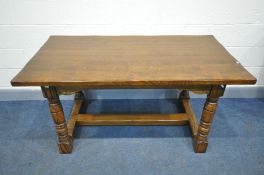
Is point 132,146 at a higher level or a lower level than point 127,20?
lower

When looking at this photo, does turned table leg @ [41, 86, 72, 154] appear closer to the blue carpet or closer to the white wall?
the blue carpet

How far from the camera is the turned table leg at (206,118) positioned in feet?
3.68

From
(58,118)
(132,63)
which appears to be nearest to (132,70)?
(132,63)

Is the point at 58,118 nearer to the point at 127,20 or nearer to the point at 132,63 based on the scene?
the point at 132,63

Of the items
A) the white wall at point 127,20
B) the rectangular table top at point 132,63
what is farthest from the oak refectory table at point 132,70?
the white wall at point 127,20

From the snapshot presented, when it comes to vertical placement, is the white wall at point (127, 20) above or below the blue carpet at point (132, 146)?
above

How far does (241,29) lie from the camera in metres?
1.60

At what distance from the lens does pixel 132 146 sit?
4.79 feet

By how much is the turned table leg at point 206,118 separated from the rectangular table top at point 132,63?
4.6 inches

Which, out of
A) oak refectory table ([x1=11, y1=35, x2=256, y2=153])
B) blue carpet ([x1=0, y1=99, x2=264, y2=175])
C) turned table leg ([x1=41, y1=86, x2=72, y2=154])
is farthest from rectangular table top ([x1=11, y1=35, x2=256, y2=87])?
blue carpet ([x1=0, y1=99, x2=264, y2=175])

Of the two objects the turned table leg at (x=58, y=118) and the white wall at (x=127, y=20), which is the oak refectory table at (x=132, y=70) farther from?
the white wall at (x=127, y=20)

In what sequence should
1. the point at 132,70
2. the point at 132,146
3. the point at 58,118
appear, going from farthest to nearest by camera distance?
1. the point at 132,146
2. the point at 58,118
3. the point at 132,70

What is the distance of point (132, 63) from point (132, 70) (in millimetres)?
81

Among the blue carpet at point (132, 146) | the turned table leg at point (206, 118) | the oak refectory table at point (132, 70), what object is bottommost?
the blue carpet at point (132, 146)
